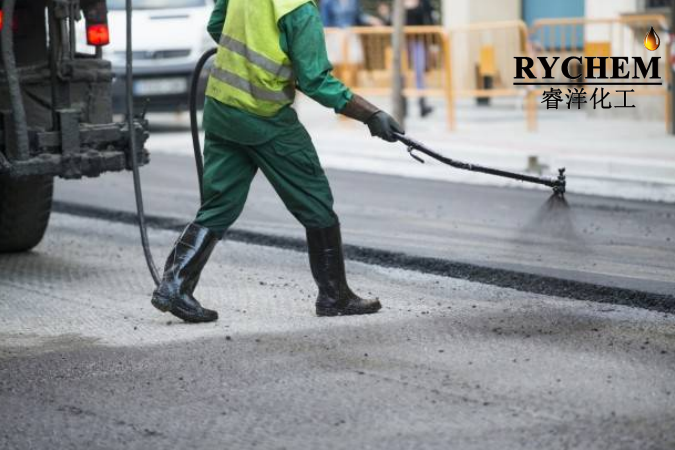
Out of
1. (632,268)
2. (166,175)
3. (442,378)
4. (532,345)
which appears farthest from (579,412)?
(166,175)

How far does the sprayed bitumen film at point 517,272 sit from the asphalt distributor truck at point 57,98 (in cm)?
159

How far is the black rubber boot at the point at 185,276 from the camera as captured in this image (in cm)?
682

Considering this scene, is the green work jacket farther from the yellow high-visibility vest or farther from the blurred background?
the blurred background

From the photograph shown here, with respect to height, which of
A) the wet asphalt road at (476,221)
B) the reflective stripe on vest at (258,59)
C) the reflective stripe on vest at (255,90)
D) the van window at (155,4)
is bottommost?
the wet asphalt road at (476,221)

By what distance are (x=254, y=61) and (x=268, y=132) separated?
1.08 ft

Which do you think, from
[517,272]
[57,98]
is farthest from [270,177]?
[517,272]

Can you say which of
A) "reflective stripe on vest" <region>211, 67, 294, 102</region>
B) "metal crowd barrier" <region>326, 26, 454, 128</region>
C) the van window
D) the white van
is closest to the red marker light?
"reflective stripe on vest" <region>211, 67, 294, 102</region>

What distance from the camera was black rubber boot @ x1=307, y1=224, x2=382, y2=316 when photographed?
6.89 m

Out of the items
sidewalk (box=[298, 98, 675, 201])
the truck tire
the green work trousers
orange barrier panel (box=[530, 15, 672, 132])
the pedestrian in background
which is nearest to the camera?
the green work trousers

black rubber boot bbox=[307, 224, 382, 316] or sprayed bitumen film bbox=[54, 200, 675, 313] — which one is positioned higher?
black rubber boot bbox=[307, 224, 382, 316]

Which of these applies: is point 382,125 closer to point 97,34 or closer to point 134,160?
point 134,160

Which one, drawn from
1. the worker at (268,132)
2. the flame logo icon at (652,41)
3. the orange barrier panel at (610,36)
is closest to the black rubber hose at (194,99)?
the worker at (268,132)

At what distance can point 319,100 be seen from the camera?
21.5 feet

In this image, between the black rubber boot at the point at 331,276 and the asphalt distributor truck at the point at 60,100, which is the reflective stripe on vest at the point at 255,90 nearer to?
the black rubber boot at the point at 331,276
